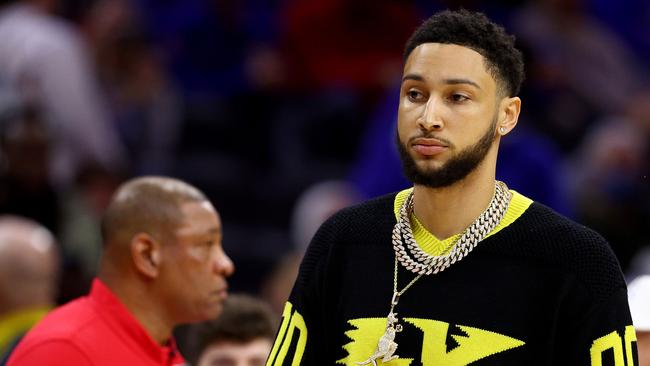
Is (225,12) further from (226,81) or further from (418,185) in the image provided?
(418,185)

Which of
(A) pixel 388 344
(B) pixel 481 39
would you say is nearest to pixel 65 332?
(A) pixel 388 344

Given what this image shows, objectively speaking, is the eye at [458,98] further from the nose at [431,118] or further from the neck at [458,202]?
the neck at [458,202]

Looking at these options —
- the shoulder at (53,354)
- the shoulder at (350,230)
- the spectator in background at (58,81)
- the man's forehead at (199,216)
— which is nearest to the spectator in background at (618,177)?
the spectator in background at (58,81)

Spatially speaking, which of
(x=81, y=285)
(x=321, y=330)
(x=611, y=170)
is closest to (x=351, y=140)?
(x=611, y=170)

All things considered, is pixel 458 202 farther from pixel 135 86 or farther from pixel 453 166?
pixel 135 86

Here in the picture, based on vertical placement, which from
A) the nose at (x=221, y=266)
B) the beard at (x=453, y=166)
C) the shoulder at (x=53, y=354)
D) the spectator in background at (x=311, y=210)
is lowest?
the shoulder at (x=53, y=354)

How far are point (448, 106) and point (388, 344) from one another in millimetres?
583

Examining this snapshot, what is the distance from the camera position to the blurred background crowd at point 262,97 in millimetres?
8094

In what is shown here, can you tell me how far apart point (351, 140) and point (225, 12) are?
122 centimetres

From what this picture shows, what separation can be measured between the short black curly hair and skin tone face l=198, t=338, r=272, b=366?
1711mm

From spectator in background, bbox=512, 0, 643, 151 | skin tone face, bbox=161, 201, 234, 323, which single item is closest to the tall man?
skin tone face, bbox=161, 201, 234, 323

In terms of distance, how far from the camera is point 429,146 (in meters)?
3.18

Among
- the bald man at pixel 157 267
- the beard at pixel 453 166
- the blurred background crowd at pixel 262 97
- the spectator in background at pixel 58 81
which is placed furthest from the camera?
the spectator in background at pixel 58 81

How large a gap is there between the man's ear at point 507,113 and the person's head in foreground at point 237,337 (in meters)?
1.69
